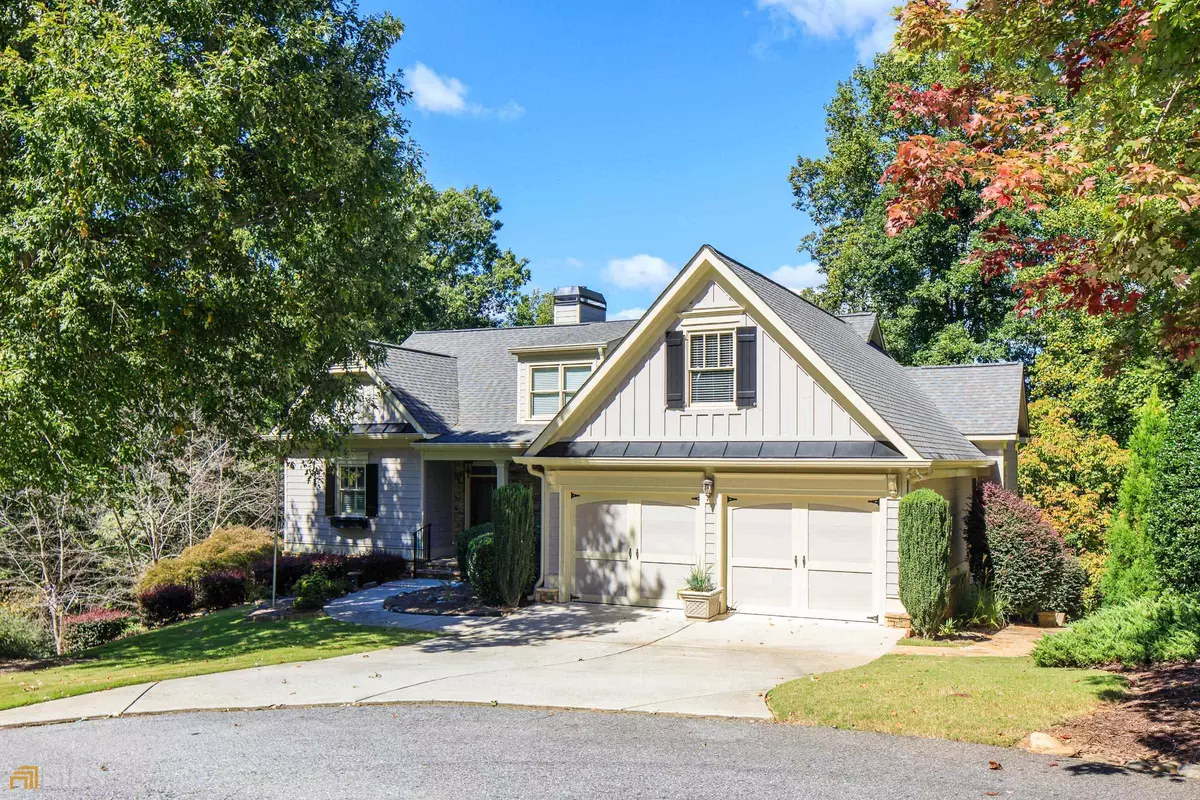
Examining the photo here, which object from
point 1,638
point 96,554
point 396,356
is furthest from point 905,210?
point 96,554

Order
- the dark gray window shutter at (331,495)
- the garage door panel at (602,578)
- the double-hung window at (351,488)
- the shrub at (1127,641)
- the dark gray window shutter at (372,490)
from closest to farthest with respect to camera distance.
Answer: the shrub at (1127,641)
the garage door panel at (602,578)
the dark gray window shutter at (372,490)
the double-hung window at (351,488)
the dark gray window shutter at (331,495)

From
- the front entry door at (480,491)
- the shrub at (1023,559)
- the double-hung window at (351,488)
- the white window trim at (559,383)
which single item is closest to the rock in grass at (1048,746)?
the shrub at (1023,559)

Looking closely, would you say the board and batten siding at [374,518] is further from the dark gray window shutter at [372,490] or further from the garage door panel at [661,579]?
the garage door panel at [661,579]

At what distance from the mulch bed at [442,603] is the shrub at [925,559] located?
7498 millimetres

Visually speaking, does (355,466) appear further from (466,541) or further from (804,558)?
(804,558)

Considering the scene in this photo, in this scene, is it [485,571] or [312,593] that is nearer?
[485,571]

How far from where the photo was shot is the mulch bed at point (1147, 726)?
815cm

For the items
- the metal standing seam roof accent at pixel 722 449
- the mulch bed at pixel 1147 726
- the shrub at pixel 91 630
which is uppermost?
the metal standing seam roof accent at pixel 722 449

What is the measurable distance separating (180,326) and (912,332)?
1083 inches

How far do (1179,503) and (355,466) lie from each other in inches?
739

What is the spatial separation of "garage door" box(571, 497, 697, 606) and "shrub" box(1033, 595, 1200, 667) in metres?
6.63

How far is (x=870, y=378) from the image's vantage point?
17.8m

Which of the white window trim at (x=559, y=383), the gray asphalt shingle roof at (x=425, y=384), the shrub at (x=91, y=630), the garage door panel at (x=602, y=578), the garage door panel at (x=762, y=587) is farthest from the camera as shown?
the gray asphalt shingle roof at (x=425, y=384)

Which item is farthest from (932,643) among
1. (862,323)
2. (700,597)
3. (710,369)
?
(862,323)
